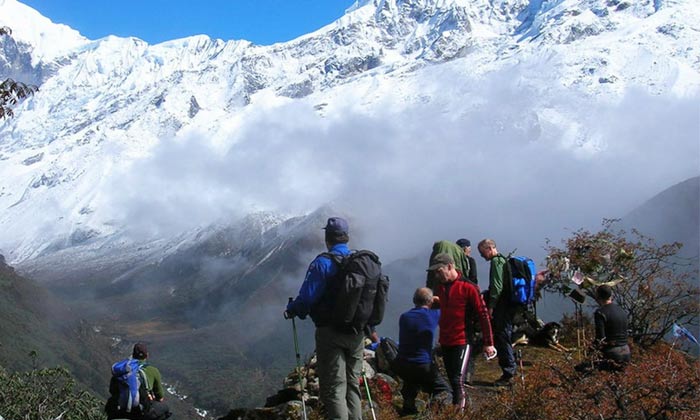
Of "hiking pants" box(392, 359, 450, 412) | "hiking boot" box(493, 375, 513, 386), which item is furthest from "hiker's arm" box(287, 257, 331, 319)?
"hiking boot" box(493, 375, 513, 386)

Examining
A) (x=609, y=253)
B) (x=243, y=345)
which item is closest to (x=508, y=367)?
(x=609, y=253)

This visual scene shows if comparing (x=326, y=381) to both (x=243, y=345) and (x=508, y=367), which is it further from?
(x=243, y=345)

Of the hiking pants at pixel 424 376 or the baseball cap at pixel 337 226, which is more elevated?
the baseball cap at pixel 337 226

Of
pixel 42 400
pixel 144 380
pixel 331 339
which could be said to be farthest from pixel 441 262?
pixel 42 400

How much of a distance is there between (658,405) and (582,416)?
73 cm

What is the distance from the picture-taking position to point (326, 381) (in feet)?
24.2

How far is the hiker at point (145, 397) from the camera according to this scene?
9.32 metres

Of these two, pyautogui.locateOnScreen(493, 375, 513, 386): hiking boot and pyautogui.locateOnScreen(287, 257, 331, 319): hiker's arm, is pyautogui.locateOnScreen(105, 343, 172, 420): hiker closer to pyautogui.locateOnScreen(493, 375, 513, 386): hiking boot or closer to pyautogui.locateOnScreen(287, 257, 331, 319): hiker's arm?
pyautogui.locateOnScreen(287, 257, 331, 319): hiker's arm

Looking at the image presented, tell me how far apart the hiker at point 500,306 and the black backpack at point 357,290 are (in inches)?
126

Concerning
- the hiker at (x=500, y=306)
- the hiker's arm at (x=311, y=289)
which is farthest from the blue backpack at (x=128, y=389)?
the hiker at (x=500, y=306)

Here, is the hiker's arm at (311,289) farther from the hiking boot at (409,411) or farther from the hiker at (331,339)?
the hiking boot at (409,411)

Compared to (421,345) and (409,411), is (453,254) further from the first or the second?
(409,411)

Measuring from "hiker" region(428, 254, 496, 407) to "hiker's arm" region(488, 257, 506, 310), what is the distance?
1292 millimetres

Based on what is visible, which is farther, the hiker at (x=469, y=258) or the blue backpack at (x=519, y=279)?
the hiker at (x=469, y=258)
